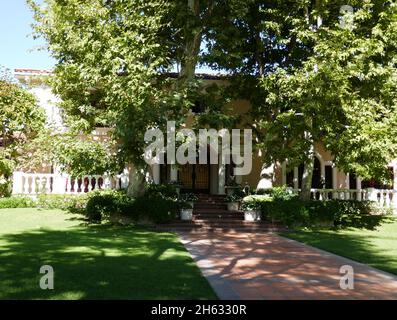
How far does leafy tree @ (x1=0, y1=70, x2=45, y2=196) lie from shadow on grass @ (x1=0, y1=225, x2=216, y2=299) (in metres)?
9.49

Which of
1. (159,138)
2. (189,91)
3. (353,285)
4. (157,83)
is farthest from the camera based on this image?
(157,83)

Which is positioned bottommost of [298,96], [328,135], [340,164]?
[340,164]

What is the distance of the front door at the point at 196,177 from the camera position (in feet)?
85.9

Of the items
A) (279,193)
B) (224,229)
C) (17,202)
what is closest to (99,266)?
(224,229)

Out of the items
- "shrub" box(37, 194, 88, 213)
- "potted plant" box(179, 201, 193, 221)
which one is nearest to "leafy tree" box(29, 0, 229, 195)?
"potted plant" box(179, 201, 193, 221)

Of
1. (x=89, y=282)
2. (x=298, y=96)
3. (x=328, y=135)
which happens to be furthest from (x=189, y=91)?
(x=89, y=282)

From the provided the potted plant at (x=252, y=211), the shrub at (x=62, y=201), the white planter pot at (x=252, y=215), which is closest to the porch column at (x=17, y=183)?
the shrub at (x=62, y=201)

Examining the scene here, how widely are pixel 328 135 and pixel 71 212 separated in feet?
40.1

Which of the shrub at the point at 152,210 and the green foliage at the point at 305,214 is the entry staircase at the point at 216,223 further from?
the green foliage at the point at 305,214

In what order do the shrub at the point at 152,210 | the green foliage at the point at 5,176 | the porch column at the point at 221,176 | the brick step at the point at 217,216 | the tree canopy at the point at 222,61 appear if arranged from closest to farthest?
the tree canopy at the point at 222,61 < the shrub at the point at 152,210 < the brick step at the point at 217,216 < the green foliage at the point at 5,176 < the porch column at the point at 221,176

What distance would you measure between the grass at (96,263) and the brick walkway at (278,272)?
464mm

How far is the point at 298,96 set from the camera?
16547 mm

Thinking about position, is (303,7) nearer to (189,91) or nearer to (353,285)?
(189,91)

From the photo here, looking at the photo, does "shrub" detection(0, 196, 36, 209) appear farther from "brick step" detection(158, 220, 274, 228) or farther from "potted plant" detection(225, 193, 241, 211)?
"potted plant" detection(225, 193, 241, 211)
